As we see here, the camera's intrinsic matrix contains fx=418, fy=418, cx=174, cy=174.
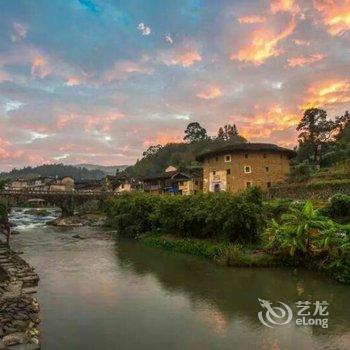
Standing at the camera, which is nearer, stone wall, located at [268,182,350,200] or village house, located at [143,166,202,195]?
stone wall, located at [268,182,350,200]

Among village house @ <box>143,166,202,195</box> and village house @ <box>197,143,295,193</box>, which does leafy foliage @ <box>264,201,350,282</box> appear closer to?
village house @ <box>197,143,295,193</box>

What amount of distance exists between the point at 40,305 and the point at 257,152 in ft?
176

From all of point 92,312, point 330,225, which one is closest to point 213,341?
point 92,312

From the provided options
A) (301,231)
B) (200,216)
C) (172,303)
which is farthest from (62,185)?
(172,303)

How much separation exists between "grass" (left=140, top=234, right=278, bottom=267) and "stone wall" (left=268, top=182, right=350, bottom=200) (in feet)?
61.7

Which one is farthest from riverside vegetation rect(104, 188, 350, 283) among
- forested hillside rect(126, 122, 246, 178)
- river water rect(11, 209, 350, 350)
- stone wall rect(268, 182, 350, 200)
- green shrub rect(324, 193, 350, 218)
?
forested hillside rect(126, 122, 246, 178)

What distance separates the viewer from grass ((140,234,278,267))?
30.7m

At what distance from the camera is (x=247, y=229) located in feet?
117

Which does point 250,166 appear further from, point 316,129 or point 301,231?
point 301,231

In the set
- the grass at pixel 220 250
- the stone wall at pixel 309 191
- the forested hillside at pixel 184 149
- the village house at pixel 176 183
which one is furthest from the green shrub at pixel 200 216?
the forested hillside at pixel 184 149

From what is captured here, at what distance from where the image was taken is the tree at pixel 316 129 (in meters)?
86.1

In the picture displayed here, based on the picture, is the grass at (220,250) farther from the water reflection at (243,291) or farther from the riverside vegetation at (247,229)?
the water reflection at (243,291)

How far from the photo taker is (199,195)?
4388 cm

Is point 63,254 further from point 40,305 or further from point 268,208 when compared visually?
point 268,208
